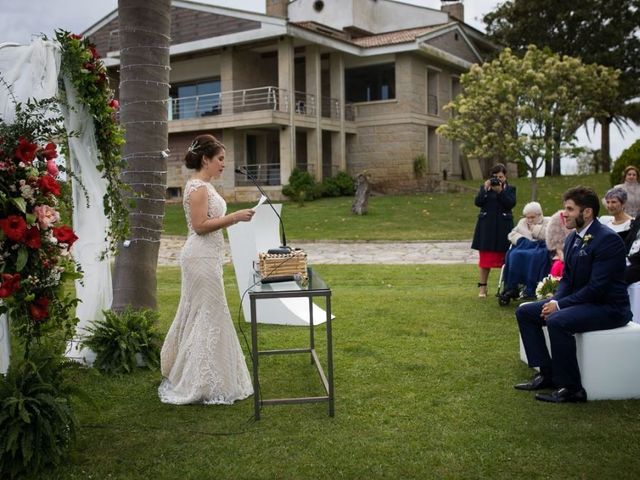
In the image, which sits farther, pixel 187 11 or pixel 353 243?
pixel 187 11

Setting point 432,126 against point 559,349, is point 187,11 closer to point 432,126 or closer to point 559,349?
point 432,126

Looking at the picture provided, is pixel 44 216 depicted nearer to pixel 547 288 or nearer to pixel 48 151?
pixel 48 151

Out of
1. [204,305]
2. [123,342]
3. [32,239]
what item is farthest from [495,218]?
[32,239]

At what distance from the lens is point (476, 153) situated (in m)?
26.0

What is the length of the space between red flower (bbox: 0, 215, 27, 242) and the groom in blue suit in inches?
153

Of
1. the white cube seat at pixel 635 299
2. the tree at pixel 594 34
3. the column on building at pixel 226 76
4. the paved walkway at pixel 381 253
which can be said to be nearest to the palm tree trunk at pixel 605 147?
the tree at pixel 594 34

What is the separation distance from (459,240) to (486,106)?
8.27 metres

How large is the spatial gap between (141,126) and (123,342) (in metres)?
2.09

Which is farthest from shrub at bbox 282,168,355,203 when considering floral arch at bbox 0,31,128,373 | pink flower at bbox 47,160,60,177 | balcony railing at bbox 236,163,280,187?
pink flower at bbox 47,160,60,177

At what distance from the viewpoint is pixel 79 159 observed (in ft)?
20.0

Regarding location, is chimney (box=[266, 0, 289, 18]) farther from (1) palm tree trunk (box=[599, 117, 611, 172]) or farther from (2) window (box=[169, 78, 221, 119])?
(1) palm tree trunk (box=[599, 117, 611, 172])

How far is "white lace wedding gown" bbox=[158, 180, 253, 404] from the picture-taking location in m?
5.43

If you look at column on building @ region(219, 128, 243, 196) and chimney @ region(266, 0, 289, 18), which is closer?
column on building @ region(219, 128, 243, 196)

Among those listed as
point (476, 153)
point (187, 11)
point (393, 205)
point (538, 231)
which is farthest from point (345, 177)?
point (538, 231)
